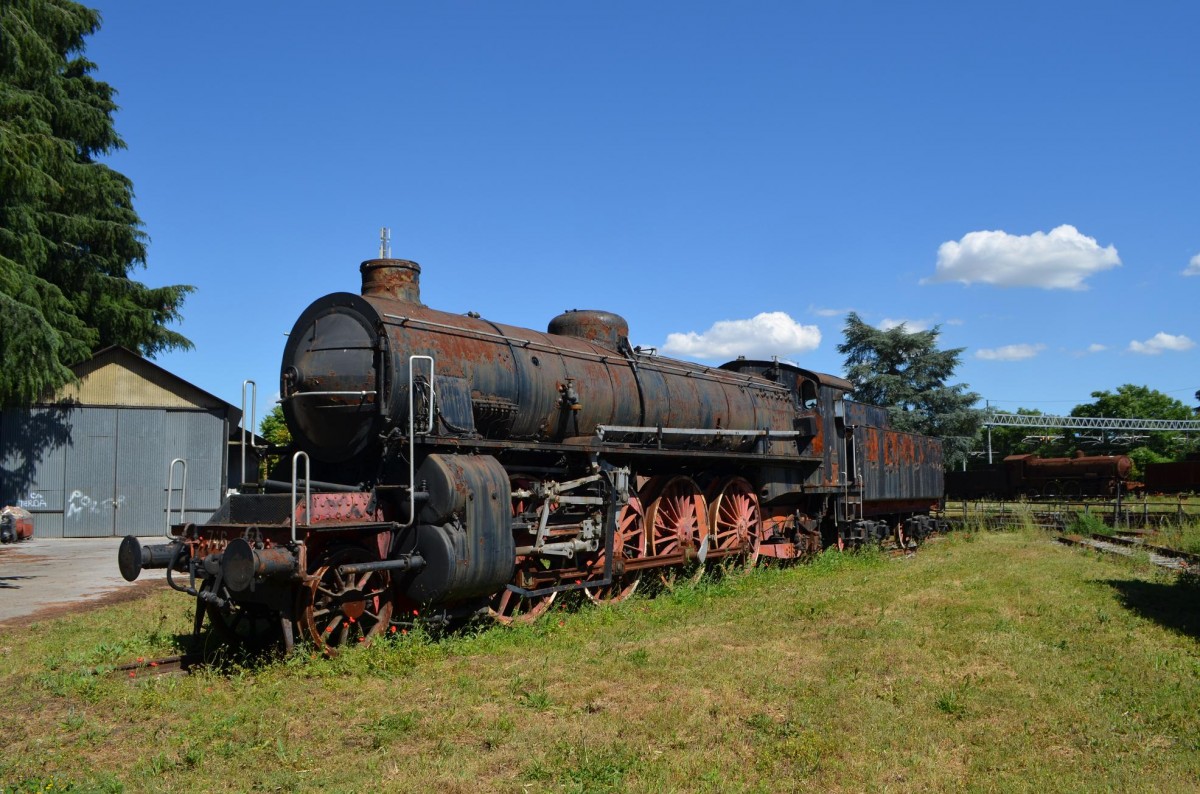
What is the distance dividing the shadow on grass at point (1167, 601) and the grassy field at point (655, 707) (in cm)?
10

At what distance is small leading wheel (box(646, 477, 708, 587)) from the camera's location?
1252cm

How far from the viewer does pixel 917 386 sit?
3853 cm

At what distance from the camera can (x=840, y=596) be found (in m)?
11.7

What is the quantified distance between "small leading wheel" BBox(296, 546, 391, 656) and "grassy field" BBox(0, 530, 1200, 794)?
307 mm

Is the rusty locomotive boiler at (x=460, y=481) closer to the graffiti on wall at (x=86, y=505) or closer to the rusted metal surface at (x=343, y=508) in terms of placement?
the rusted metal surface at (x=343, y=508)

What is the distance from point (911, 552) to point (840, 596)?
8393mm

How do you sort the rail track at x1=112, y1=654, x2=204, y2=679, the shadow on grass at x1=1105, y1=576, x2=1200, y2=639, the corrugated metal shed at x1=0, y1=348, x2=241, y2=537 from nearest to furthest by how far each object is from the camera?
the rail track at x1=112, y1=654, x2=204, y2=679 → the shadow on grass at x1=1105, y1=576, x2=1200, y2=639 → the corrugated metal shed at x1=0, y1=348, x2=241, y2=537

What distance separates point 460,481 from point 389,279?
2927mm

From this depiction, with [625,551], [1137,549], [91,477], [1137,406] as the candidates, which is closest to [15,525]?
[91,477]

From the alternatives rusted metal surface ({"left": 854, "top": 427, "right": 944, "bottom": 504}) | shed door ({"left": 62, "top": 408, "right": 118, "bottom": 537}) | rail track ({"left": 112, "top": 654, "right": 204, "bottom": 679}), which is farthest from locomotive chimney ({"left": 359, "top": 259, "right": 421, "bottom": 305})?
shed door ({"left": 62, "top": 408, "right": 118, "bottom": 537})

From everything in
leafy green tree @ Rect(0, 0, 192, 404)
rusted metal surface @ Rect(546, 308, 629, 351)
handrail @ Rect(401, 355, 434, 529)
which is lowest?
handrail @ Rect(401, 355, 434, 529)

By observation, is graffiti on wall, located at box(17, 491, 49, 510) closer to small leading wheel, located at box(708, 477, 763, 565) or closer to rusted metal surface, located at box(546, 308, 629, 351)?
rusted metal surface, located at box(546, 308, 629, 351)

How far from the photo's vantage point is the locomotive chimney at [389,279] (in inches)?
419

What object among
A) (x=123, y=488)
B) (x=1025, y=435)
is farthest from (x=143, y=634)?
(x=1025, y=435)
